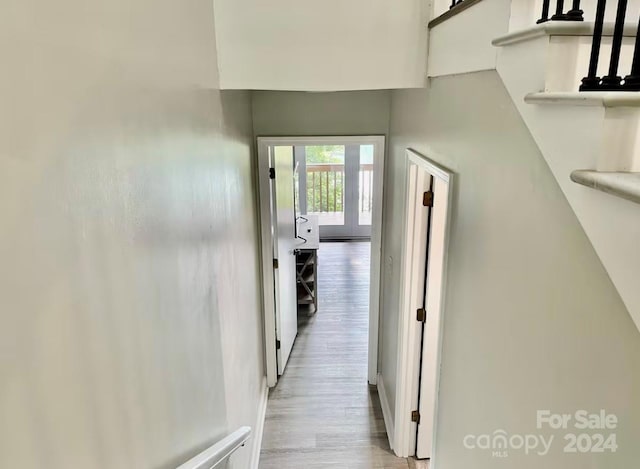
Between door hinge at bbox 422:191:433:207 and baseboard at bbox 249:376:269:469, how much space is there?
72.8 inches

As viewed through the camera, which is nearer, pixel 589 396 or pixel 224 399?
pixel 589 396

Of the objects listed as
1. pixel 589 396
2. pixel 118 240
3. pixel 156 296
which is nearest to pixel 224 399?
pixel 156 296

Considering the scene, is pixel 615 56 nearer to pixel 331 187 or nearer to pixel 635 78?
pixel 635 78

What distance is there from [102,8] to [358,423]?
314 cm

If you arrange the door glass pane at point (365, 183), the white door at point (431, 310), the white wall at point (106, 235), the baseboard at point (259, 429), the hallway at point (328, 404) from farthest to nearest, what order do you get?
the door glass pane at point (365, 183) → the hallway at point (328, 404) → the baseboard at point (259, 429) → the white door at point (431, 310) → the white wall at point (106, 235)

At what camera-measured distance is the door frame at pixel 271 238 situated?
127 inches

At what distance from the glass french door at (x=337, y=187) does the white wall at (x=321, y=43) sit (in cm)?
504

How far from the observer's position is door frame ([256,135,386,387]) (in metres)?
3.22

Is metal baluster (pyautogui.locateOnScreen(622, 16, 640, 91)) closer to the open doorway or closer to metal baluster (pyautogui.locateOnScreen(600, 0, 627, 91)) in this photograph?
metal baluster (pyautogui.locateOnScreen(600, 0, 627, 91))

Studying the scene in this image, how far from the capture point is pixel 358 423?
3.35 metres

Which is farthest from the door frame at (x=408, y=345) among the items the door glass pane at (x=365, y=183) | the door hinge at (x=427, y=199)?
the door glass pane at (x=365, y=183)

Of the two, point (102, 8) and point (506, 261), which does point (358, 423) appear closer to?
point (506, 261)

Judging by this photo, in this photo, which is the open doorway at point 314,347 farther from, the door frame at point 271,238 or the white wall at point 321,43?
the white wall at point 321,43

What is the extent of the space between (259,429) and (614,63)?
3.05m
